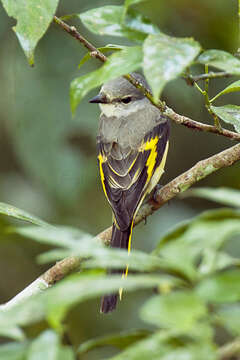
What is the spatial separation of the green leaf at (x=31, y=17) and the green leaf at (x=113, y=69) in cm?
29

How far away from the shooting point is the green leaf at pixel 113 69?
1.43 meters

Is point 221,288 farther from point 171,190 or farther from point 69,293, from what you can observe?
point 171,190

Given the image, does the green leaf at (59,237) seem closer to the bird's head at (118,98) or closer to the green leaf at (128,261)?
the green leaf at (128,261)

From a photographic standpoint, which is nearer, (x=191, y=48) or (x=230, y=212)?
(x=230, y=212)

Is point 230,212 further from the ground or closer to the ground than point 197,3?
closer to the ground

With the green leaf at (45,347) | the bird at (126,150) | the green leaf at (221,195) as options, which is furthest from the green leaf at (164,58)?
the bird at (126,150)

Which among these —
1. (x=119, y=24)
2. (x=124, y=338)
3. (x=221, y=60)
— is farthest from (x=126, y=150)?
(x=124, y=338)

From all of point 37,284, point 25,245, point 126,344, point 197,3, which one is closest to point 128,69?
point 126,344

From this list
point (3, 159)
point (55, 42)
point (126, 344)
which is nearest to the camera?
point (126, 344)

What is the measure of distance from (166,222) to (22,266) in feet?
5.00

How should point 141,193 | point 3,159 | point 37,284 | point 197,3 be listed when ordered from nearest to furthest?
point 37,284 < point 141,193 < point 197,3 < point 3,159

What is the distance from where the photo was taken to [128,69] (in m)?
1.42

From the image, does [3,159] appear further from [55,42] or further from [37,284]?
[37,284]

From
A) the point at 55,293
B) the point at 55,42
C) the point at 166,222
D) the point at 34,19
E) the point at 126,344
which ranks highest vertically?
the point at 55,42
